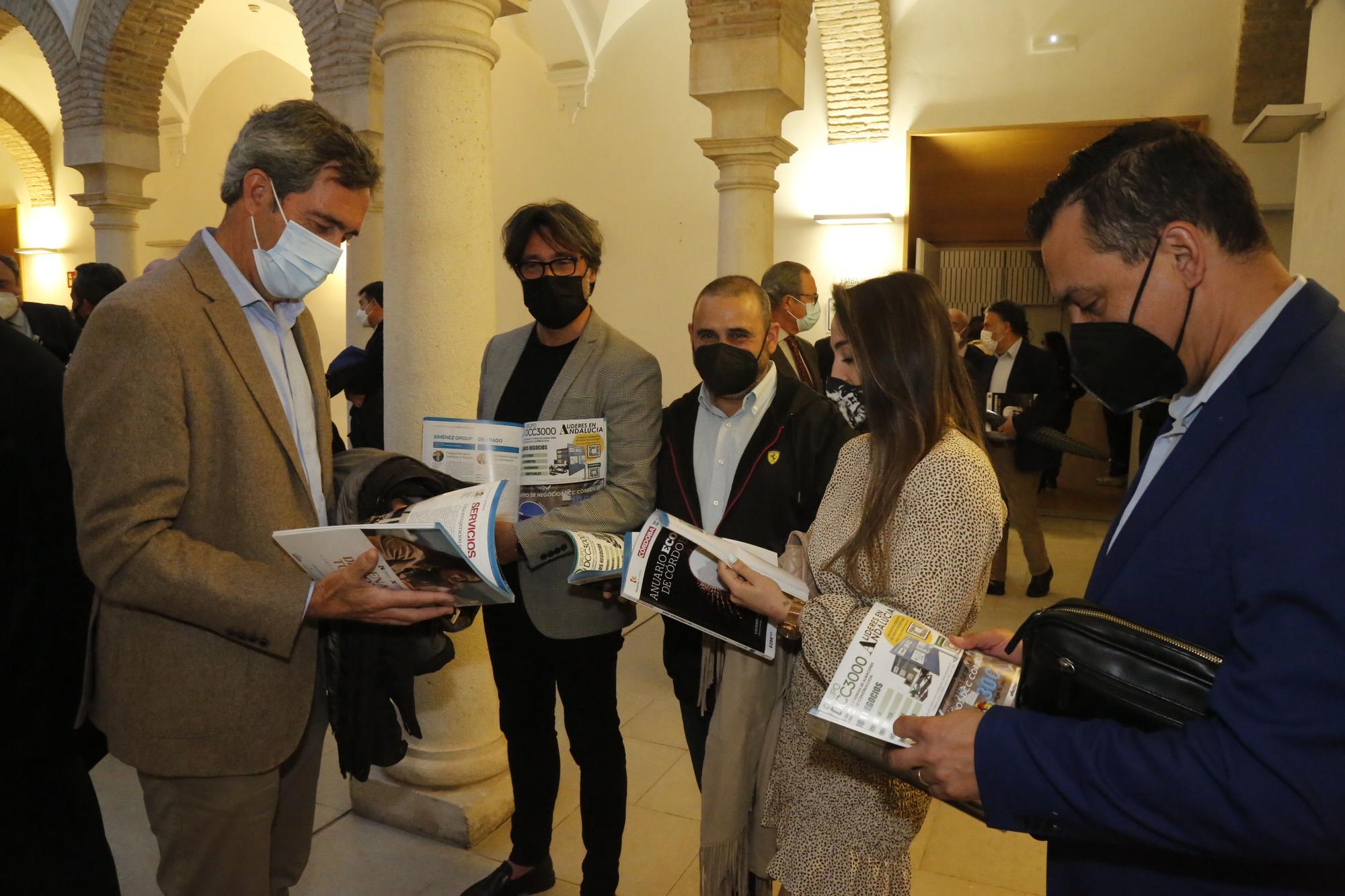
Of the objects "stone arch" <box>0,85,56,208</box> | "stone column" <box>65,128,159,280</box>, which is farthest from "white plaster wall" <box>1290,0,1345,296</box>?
"stone arch" <box>0,85,56,208</box>

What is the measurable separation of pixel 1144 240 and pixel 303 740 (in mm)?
1715

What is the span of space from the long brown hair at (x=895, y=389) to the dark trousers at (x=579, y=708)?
35.2 inches

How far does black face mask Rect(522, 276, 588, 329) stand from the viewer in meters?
2.35

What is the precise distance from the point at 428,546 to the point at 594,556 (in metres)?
0.56

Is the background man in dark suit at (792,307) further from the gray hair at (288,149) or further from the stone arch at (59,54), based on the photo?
the stone arch at (59,54)

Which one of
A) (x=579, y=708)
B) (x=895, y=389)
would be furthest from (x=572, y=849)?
(x=895, y=389)

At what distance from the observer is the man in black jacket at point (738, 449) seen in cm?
230

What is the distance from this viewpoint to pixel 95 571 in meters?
1.42

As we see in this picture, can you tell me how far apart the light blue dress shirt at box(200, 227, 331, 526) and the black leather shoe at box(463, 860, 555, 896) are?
1.39m

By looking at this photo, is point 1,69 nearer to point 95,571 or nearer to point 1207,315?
point 95,571

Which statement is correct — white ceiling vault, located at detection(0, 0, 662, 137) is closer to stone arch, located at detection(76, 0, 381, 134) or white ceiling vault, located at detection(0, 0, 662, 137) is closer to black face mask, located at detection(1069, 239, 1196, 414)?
stone arch, located at detection(76, 0, 381, 134)

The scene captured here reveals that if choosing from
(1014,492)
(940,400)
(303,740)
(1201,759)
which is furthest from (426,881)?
(1014,492)

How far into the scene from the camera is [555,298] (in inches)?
92.8

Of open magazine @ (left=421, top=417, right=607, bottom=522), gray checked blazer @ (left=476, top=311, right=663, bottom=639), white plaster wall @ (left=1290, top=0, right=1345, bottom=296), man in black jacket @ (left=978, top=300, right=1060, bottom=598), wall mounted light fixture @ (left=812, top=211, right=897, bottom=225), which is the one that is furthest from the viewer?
wall mounted light fixture @ (left=812, top=211, right=897, bottom=225)
